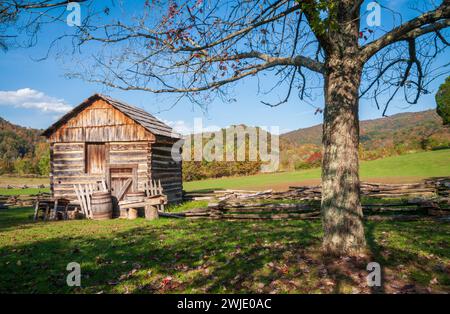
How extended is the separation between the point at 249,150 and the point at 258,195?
85.8 ft

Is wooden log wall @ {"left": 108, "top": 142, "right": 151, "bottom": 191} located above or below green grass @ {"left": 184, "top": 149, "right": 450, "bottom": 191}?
above

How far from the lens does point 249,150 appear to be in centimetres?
4362

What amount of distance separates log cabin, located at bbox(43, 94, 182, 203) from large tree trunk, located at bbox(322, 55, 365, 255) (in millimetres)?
10944

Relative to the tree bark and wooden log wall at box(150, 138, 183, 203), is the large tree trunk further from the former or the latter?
wooden log wall at box(150, 138, 183, 203)

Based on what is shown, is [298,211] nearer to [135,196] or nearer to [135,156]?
[135,196]

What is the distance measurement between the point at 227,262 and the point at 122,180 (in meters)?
11.0

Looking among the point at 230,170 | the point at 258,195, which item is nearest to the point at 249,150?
the point at 230,170

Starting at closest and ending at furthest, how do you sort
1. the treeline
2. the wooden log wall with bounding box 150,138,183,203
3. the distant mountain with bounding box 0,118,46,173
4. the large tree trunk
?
the large tree trunk → the wooden log wall with bounding box 150,138,183,203 → the treeline → the distant mountain with bounding box 0,118,46,173

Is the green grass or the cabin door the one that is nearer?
the cabin door

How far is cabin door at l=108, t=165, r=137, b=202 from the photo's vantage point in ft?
48.7

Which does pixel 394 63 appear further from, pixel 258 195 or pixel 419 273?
pixel 258 195

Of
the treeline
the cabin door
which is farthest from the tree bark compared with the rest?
the treeline

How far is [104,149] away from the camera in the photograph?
15.4 metres

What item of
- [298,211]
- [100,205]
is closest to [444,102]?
[298,211]
